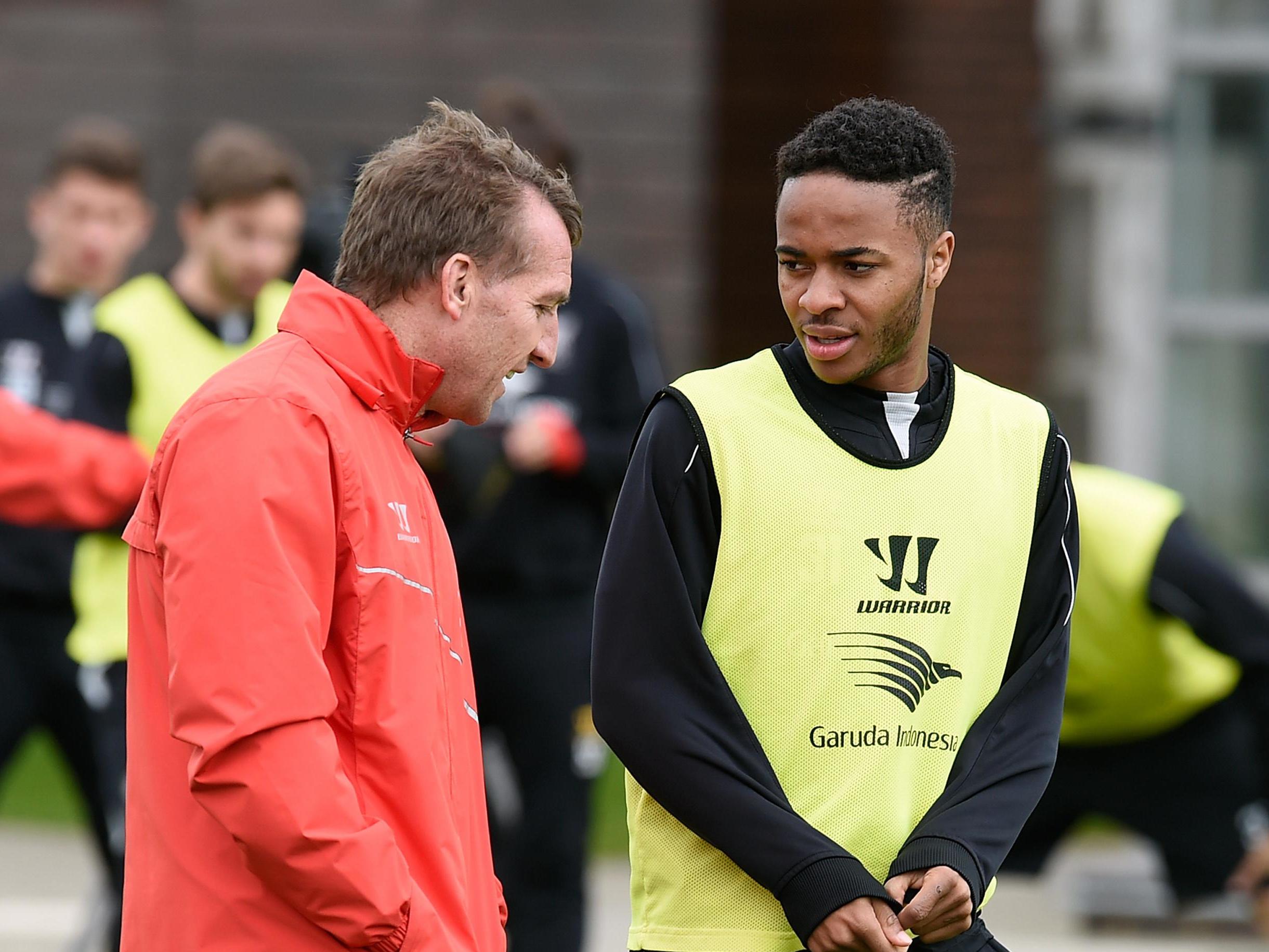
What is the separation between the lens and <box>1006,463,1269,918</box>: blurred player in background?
4.85 metres

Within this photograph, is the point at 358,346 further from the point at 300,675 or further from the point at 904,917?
the point at 904,917

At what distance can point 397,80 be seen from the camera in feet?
25.9

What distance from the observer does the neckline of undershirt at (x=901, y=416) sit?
280 cm

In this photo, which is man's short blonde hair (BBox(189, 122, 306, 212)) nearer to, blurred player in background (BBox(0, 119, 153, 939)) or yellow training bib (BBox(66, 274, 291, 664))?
yellow training bib (BBox(66, 274, 291, 664))

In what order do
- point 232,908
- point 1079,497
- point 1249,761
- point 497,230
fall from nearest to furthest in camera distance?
point 232,908 < point 497,230 < point 1079,497 < point 1249,761

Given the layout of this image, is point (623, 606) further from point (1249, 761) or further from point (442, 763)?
point (1249, 761)

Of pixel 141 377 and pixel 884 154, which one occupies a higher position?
pixel 884 154

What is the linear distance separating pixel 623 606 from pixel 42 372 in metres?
3.27

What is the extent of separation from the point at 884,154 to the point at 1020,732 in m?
0.84

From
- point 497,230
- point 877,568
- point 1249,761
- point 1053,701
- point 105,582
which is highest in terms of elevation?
point 497,230

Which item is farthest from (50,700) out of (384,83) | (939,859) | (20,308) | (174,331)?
(384,83)

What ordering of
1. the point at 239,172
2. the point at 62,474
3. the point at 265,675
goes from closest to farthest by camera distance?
1. the point at 265,675
2. the point at 62,474
3. the point at 239,172

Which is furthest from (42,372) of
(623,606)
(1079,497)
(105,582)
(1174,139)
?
(1174,139)

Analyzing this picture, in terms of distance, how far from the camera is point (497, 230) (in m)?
2.43
